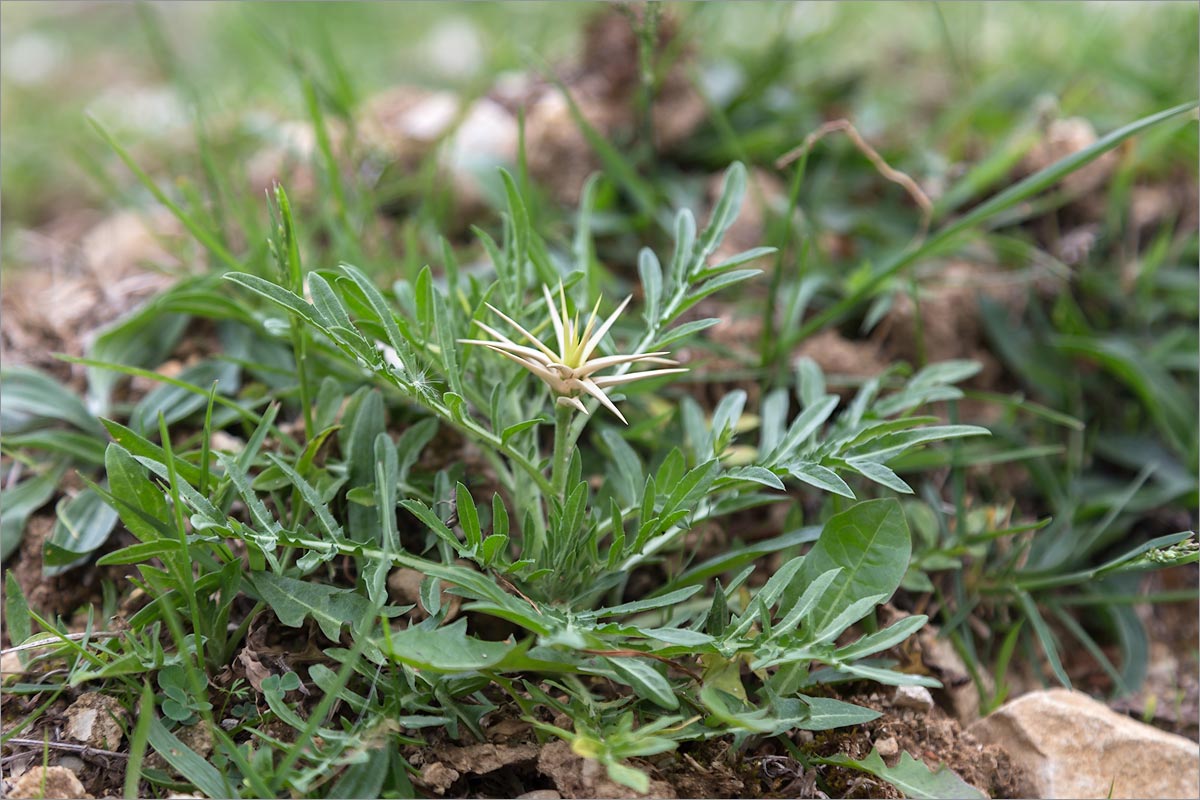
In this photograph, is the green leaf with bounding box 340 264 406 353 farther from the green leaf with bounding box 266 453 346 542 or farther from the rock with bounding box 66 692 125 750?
the rock with bounding box 66 692 125 750

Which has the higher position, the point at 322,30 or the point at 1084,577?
the point at 322,30

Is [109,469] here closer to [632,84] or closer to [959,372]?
[959,372]

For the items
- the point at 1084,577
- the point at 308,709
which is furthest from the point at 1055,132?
the point at 308,709

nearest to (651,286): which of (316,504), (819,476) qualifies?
(819,476)

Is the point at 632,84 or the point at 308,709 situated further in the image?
the point at 632,84

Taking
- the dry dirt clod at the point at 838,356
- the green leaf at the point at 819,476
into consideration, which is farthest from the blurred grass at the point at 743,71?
the green leaf at the point at 819,476

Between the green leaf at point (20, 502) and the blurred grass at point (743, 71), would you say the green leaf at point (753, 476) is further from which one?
the green leaf at point (20, 502)
